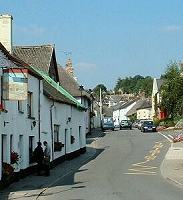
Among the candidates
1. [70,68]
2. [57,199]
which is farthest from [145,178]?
[70,68]

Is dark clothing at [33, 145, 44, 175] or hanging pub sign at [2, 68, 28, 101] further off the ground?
hanging pub sign at [2, 68, 28, 101]

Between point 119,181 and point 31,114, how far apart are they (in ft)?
21.5

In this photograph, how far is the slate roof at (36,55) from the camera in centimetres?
4450

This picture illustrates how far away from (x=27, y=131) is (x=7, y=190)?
6.22 m

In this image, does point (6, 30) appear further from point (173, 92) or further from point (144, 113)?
point (144, 113)

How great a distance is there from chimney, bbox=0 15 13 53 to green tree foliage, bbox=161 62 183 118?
50.5m

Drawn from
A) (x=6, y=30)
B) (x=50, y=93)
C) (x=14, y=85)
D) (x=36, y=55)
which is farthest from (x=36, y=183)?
(x=36, y=55)

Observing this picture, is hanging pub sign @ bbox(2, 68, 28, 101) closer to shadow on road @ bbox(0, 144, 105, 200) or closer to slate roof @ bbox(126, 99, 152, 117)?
shadow on road @ bbox(0, 144, 105, 200)

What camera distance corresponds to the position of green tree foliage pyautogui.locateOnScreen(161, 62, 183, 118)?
78.3 m

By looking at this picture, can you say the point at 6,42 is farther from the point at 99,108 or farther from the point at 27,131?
the point at 99,108

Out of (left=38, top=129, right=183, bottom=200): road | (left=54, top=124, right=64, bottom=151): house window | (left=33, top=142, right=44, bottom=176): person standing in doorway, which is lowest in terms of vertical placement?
(left=38, top=129, right=183, bottom=200): road

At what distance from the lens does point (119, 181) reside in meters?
24.9

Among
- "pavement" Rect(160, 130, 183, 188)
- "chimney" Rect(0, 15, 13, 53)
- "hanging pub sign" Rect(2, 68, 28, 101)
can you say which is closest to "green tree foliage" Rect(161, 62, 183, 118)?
"pavement" Rect(160, 130, 183, 188)

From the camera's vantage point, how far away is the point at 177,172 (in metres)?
29.0
